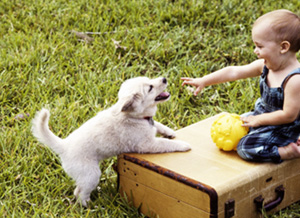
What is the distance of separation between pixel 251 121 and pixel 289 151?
32 cm

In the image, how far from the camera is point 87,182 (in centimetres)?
338

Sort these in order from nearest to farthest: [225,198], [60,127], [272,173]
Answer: [225,198] → [272,173] → [60,127]

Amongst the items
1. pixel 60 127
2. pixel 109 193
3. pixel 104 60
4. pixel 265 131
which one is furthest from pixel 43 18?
pixel 265 131

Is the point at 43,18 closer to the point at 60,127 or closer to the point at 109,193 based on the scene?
the point at 60,127

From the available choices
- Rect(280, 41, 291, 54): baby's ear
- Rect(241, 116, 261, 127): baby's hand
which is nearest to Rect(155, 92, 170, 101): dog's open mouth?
Rect(241, 116, 261, 127): baby's hand

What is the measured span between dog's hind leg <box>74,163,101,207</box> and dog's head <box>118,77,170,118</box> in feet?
1.59

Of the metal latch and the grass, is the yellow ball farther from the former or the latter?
the grass

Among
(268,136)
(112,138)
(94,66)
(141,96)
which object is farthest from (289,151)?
(94,66)

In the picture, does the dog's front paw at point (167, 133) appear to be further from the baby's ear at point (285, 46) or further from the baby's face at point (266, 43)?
the baby's ear at point (285, 46)

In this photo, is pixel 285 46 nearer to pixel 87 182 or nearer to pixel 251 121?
pixel 251 121

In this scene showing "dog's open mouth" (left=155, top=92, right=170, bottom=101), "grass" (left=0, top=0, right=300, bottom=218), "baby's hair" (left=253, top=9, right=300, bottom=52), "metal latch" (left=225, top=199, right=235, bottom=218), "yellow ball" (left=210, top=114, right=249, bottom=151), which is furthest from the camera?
"grass" (left=0, top=0, right=300, bottom=218)

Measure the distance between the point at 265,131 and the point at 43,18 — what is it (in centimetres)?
365

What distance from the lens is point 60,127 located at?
427 centimetres

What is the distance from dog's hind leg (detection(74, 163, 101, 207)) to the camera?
133 inches
